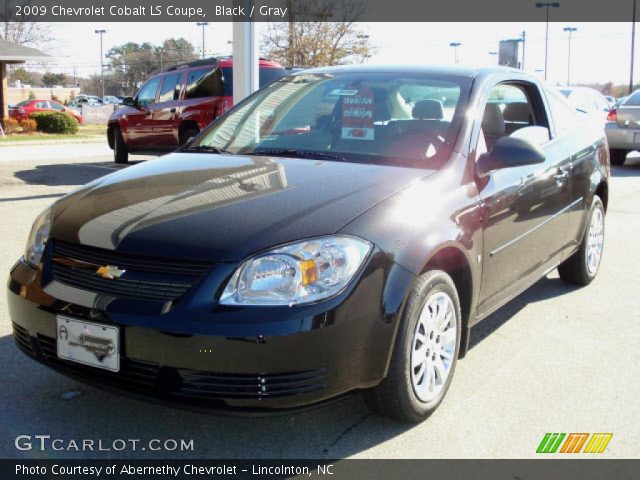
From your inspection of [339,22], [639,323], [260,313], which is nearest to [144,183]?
[260,313]

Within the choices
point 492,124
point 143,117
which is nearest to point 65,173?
point 143,117

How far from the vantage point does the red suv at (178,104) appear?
36.6ft

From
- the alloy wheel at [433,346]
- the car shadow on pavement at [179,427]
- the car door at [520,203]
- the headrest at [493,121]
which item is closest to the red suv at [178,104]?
the car door at [520,203]

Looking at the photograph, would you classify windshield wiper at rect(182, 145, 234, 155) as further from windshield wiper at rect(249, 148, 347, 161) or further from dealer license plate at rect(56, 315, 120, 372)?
dealer license plate at rect(56, 315, 120, 372)

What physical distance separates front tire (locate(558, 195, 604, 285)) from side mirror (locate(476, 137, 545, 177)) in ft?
6.20

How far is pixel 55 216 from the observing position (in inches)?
129

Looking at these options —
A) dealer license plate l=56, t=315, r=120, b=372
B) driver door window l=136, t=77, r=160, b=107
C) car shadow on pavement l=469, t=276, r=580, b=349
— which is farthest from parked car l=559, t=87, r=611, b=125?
dealer license plate l=56, t=315, r=120, b=372

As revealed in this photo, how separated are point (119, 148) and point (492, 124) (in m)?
10.6

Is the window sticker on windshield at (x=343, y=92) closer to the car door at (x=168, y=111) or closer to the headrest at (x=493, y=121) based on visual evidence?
the headrest at (x=493, y=121)

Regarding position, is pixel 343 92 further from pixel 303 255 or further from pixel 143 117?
pixel 143 117

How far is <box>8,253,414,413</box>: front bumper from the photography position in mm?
2605

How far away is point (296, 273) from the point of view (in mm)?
2717

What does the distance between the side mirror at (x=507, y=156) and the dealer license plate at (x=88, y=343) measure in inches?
77.7

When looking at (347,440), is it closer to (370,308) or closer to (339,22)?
(370,308)
